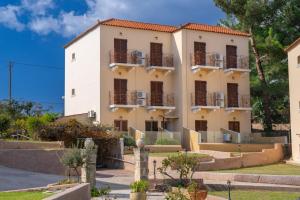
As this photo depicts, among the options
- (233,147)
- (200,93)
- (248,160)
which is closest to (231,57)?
(200,93)

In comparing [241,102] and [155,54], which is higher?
[155,54]

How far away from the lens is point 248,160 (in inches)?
1188

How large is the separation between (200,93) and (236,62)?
415 centimetres

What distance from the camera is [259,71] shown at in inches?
1704

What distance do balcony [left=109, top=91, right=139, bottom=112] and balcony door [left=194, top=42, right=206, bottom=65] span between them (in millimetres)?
5520

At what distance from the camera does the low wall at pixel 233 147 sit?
34625mm

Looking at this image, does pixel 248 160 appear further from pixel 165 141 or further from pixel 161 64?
pixel 161 64

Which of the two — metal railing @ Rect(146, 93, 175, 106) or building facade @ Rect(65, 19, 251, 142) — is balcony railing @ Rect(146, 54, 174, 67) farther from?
metal railing @ Rect(146, 93, 175, 106)

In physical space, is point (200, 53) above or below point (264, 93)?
above

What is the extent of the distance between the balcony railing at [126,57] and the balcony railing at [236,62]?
23.3ft

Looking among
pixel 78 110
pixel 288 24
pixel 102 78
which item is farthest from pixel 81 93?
pixel 288 24

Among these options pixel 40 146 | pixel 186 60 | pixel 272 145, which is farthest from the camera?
pixel 186 60

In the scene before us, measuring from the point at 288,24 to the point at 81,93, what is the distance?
59.5ft

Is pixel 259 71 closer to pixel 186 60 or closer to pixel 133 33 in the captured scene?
pixel 186 60
